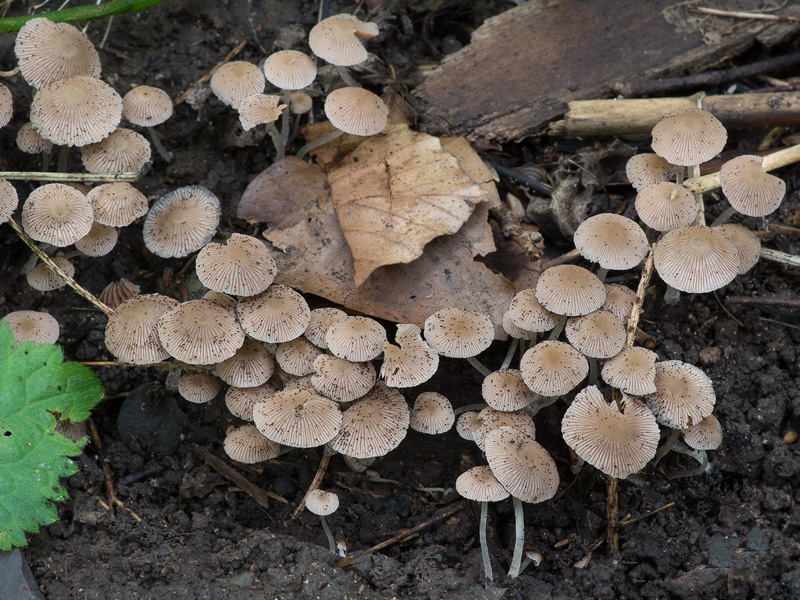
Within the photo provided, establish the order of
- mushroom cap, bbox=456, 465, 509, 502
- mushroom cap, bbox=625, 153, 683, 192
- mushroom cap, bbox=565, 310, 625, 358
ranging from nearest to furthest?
mushroom cap, bbox=456, 465, 509, 502 → mushroom cap, bbox=565, 310, 625, 358 → mushroom cap, bbox=625, 153, 683, 192

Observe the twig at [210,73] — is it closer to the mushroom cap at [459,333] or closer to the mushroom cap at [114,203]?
the mushroom cap at [114,203]

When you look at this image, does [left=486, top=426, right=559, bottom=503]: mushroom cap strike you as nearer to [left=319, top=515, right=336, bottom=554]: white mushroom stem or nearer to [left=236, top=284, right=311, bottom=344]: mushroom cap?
[left=319, top=515, right=336, bottom=554]: white mushroom stem

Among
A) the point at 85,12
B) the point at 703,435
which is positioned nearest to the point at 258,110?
the point at 85,12

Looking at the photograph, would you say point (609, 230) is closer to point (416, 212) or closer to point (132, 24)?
point (416, 212)

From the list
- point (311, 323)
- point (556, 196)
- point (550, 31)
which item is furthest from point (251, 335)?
point (550, 31)

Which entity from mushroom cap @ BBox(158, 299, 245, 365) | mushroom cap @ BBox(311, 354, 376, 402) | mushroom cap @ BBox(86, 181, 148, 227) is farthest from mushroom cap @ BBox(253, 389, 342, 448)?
mushroom cap @ BBox(86, 181, 148, 227)

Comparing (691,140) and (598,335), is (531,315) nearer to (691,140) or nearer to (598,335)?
(598,335)
